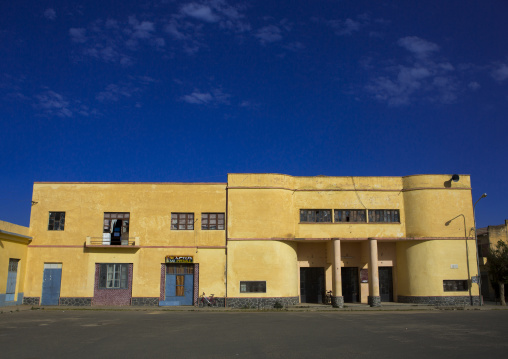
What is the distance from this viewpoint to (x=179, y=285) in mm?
31922

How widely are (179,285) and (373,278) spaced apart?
14.3 m

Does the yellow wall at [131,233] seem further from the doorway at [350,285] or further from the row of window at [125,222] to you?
the doorway at [350,285]

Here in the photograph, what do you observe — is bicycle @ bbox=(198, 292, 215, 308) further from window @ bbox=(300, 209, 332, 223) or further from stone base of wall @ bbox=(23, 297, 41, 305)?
stone base of wall @ bbox=(23, 297, 41, 305)

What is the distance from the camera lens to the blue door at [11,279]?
29.3 metres

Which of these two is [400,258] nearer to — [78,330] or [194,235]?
[194,235]

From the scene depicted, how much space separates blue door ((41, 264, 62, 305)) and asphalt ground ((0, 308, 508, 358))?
6.93 m

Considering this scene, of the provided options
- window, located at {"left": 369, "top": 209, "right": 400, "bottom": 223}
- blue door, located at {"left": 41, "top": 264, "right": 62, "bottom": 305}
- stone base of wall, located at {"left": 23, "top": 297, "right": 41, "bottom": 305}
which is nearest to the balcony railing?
blue door, located at {"left": 41, "top": 264, "right": 62, "bottom": 305}

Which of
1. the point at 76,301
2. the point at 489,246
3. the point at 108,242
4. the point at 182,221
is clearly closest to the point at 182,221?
the point at 182,221

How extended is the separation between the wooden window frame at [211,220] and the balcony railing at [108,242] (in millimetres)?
4961

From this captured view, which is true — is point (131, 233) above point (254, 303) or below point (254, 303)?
above

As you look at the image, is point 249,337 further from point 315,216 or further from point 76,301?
point 76,301

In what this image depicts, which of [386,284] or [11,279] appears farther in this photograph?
[386,284]

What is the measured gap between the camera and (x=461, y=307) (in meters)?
30.9

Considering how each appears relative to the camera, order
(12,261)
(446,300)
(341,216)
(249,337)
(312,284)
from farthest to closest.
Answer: (312,284) → (341,216) → (446,300) → (12,261) → (249,337)
